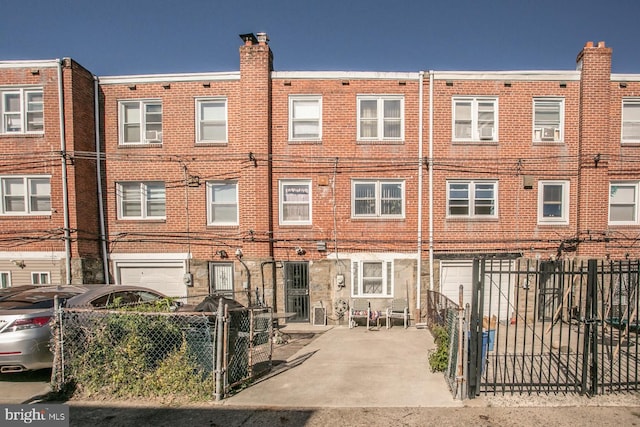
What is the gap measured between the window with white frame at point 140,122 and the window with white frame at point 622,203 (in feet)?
53.8

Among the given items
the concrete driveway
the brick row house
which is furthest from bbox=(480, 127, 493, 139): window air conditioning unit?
the concrete driveway

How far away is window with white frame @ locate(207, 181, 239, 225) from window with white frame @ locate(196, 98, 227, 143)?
1711 millimetres

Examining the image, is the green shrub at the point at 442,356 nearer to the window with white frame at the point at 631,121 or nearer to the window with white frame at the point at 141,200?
the window with white frame at the point at 141,200

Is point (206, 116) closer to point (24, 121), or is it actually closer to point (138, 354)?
point (24, 121)

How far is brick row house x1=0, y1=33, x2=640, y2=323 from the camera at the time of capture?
1134 centimetres

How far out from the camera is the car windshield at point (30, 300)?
638 centimetres

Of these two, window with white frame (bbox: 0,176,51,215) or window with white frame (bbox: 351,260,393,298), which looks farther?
window with white frame (bbox: 351,260,393,298)

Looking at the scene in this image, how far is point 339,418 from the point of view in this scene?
5.10m

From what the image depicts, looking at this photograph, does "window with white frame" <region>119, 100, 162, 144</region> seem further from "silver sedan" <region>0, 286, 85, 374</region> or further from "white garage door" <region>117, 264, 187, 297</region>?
"silver sedan" <region>0, 286, 85, 374</region>

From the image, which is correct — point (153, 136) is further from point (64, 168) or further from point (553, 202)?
point (553, 202)

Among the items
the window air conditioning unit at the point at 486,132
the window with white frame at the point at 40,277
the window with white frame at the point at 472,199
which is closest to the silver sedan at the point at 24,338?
the window with white frame at the point at 40,277

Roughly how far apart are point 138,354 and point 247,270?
19.2ft

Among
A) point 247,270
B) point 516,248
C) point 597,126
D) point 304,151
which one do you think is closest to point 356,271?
point 247,270

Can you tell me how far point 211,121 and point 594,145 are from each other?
13.4 meters
